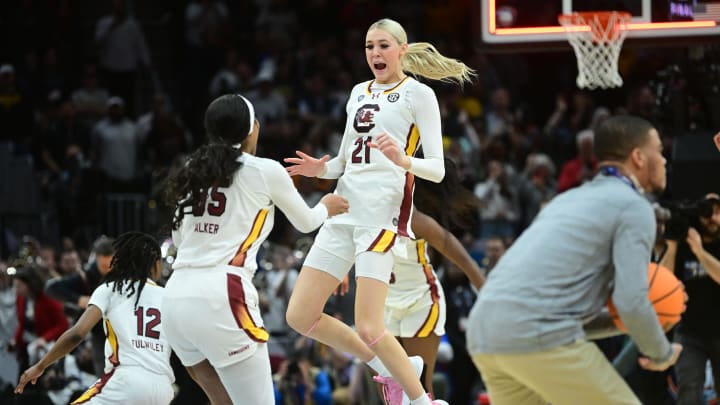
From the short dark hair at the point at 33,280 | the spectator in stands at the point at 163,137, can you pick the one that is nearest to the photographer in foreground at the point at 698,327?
the short dark hair at the point at 33,280

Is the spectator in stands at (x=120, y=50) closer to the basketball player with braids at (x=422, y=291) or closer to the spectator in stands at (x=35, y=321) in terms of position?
the spectator in stands at (x=35, y=321)

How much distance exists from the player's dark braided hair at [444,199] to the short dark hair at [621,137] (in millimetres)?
3208

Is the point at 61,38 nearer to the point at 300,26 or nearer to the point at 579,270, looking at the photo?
the point at 300,26

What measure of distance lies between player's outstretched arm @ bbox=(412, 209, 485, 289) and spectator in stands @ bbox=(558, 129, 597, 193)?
22.2ft

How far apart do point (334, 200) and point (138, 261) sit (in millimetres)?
1875

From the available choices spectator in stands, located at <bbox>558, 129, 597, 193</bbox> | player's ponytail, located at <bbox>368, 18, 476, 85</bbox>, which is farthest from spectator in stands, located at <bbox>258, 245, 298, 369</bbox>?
player's ponytail, located at <bbox>368, 18, 476, 85</bbox>

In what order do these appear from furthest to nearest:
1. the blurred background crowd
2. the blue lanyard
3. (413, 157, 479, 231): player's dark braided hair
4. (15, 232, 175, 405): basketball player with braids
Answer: the blurred background crowd
(413, 157, 479, 231): player's dark braided hair
(15, 232, 175, 405): basketball player with braids
the blue lanyard

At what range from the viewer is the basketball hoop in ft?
33.1

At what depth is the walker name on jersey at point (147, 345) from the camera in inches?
320

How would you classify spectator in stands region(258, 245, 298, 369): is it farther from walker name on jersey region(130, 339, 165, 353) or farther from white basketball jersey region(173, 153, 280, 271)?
white basketball jersey region(173, 153, 280, 271)

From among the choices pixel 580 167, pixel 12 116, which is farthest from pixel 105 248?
pixel 12 116

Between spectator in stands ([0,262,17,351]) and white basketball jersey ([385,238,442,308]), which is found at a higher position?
white basketball jersey ([385,238,442,308])

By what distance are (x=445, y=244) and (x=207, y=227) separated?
219 centimetres

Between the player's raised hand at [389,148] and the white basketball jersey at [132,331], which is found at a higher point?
the player's raised hand at [389,148]
